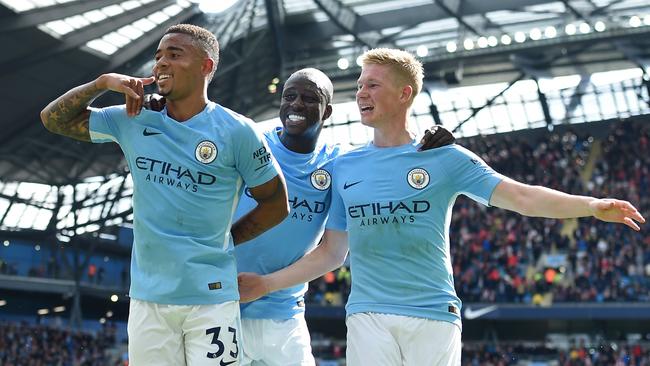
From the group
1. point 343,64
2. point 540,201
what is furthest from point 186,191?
point 343,64

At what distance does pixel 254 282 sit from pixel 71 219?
4175cm

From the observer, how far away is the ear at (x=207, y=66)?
14.7 feet

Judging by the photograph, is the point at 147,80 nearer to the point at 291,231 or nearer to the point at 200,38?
the point at 200,38

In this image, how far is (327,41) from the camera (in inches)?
1475

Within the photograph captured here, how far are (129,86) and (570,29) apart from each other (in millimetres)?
31393

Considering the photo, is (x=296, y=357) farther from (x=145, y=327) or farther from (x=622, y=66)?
(x=622, y=66)

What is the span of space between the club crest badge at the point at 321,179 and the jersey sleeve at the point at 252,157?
0.94 metres

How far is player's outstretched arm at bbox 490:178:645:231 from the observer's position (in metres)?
4.21

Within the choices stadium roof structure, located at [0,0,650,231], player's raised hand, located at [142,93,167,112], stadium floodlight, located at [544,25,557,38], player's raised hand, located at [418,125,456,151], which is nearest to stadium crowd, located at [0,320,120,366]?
stadium roof structure, located at [0,0,650,231]

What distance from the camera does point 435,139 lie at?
195 inches

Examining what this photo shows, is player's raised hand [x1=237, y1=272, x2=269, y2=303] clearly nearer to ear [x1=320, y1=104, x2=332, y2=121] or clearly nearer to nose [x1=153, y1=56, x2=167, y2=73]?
nose [x1=153, y1=56, x2=167, y2=73]

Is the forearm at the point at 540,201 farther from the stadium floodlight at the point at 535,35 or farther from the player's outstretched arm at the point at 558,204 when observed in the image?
the stadium floodlight at the point at 535,35

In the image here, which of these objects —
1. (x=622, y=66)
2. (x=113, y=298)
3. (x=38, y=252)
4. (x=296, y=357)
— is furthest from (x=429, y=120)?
(x=296, y=357)

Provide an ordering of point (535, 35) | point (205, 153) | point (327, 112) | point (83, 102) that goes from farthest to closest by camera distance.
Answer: point (535, 35)
point (327, 112)
point (83, 102)
point (205, 153)
